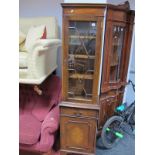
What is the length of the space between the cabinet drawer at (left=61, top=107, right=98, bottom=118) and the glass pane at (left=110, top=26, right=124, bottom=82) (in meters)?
0.65

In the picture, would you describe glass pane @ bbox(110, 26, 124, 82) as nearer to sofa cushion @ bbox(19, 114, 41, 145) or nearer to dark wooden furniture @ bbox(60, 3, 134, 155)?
dark wooden furniture @ bbox(60, 3, 134, 155)

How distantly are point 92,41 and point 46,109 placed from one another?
99 cm

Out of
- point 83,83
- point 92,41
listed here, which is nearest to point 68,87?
point 83,83

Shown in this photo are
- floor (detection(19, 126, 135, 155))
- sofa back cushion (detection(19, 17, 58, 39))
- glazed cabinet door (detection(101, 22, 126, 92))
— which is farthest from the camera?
sofa back cushion (detection(19, 17, 58, 39))

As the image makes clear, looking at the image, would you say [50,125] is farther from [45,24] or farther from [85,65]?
[45,24]

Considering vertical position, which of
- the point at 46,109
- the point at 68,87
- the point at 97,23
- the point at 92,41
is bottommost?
the point at 46,109

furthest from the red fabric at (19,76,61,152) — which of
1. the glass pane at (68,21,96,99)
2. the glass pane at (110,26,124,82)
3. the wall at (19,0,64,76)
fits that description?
the glass pane at (110,26,124,82)

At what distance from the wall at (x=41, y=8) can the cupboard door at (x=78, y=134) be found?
3.57 ft

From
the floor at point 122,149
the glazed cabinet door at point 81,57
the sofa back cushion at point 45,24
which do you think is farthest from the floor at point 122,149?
the sofa back cushion at point 45,24

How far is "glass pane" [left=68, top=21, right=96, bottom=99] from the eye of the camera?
5.20ft

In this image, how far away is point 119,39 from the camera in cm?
211

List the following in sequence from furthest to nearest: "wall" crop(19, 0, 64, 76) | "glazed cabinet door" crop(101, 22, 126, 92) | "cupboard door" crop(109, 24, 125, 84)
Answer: "wall" crop(19, 0, 64, 76) < "cupboard door" crop(109, 24, 125, 84) < "glazed cabinet door" crop(101, 22, 126, 92)

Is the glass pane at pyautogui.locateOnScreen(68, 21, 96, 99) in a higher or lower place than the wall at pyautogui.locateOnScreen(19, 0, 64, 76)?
lower
